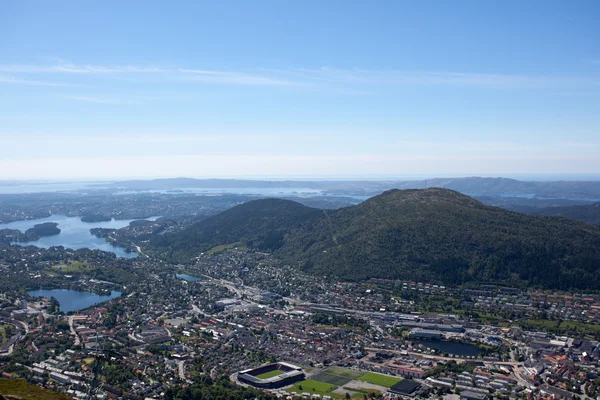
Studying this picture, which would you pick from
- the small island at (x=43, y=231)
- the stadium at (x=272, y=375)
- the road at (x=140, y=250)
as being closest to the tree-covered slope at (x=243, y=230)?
the road at (x=140, y=250)

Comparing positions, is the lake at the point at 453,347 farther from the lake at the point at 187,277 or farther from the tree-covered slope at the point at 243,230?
the tree-covered slope at the point at 243,230

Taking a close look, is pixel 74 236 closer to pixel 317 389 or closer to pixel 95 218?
pixel 95 218

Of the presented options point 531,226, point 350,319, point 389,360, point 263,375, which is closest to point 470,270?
point 531,226

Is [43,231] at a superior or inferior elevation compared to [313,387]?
superior

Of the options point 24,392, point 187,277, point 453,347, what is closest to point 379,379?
point 453,347

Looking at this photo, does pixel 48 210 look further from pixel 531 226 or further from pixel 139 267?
pixel 531 226
